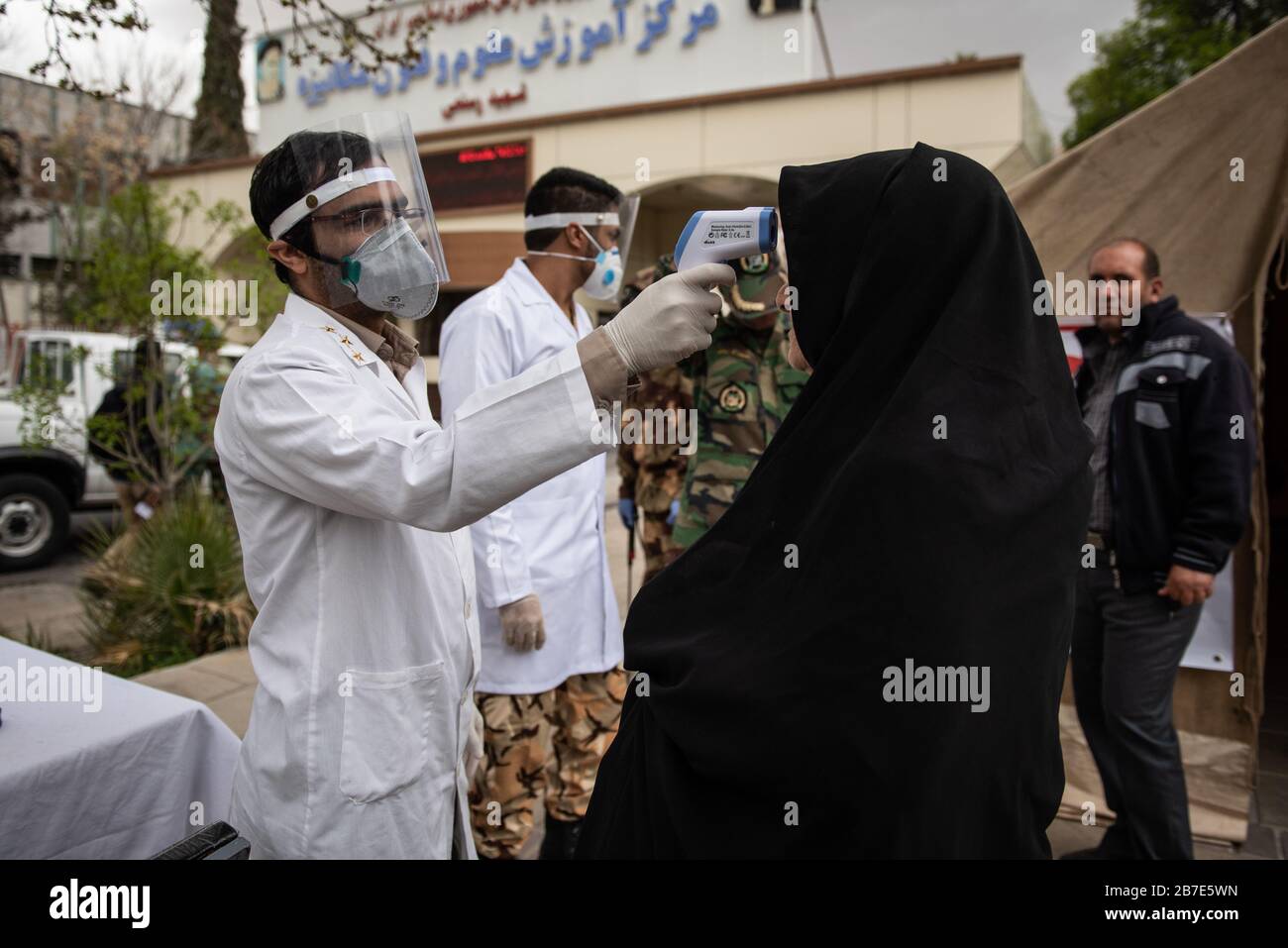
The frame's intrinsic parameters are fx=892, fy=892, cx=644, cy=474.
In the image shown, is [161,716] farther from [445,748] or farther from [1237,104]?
[1237,104]

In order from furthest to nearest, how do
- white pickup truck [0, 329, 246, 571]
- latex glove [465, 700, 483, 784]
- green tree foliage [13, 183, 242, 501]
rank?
white pickup truck [0, 329, 246, 571], green tree foliage [13, 183, 242, 501], latex glove [465, 700, 483, 784]

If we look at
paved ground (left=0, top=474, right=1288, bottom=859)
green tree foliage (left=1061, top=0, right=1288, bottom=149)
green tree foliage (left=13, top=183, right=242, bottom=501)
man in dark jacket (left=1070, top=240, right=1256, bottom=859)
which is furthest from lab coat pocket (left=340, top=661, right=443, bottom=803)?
green tree foliage (left=1061, top=0, right=1288, bottom=149)

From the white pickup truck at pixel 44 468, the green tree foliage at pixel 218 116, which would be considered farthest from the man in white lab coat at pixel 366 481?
the green tree foliage at pixel 218 116

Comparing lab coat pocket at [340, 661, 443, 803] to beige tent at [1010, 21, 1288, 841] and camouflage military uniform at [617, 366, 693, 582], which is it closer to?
camouflage military uniform at [617, 366, 693, 582]

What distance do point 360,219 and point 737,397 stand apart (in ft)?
6.85

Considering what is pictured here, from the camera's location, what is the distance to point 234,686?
471cm

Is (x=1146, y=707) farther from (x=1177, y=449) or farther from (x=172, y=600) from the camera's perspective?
(x=172, y=600)

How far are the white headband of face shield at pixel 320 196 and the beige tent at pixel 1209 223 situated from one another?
3004mm

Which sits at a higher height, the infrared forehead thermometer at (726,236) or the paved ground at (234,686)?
the infrared forehead thermometer at (726,236)

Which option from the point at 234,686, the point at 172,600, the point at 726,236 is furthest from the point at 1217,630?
the point at 172,600

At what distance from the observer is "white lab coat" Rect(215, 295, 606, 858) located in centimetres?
142

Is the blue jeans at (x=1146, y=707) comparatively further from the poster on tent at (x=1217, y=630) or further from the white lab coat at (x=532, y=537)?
the white lab coat at (x=532, y=537)

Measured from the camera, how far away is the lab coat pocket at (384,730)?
1630mm

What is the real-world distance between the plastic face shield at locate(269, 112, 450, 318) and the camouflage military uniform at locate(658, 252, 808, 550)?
189 centimetres
